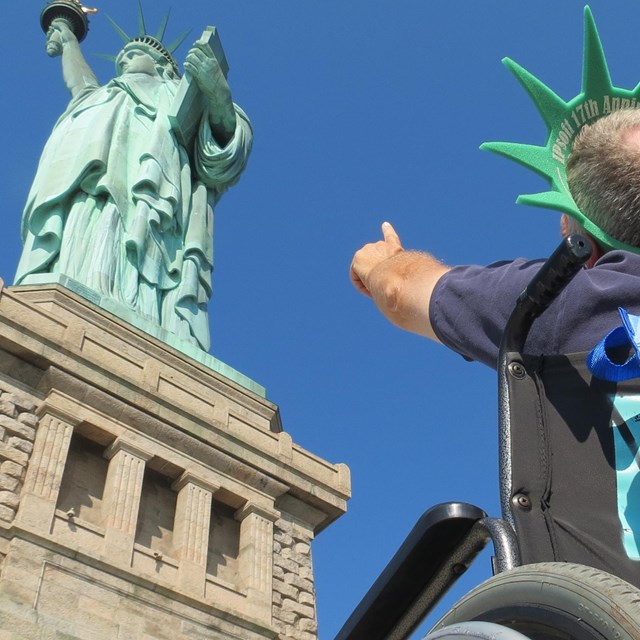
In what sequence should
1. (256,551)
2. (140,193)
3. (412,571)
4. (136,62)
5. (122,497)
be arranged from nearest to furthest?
(412,571) → (122,497) → (256,551) → (140,193) → (136,62)

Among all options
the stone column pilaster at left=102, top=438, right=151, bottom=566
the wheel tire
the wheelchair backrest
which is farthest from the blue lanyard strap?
the stone column pilaster at left=102, top=438, right=151, bottom=566

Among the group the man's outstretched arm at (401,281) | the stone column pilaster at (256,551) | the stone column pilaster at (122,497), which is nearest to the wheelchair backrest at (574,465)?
the man's outstretched arm at (401,281)

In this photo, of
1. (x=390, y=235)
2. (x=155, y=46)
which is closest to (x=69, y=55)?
(x=155, y=46)

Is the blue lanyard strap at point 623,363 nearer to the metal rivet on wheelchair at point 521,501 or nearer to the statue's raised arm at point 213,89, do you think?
the metal rivet on wheelchair at point 521,501

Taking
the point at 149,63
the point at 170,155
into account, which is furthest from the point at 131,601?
the point at 149,63

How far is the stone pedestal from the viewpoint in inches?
290

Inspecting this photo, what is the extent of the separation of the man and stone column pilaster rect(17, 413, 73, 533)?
632cm

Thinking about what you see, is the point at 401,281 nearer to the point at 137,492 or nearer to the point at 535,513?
the point at 535,513

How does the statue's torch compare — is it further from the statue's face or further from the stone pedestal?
the stone pedestal

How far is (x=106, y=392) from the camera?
877 centimetres

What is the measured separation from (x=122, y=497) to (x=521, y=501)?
24.1 feet

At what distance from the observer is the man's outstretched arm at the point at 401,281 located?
183 centimetres

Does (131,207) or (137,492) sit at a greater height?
(131,207)

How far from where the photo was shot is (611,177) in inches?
66.7
